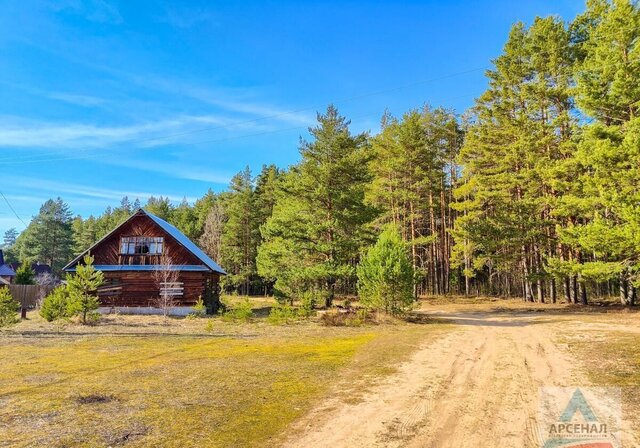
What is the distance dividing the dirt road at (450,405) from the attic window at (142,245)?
2301cm

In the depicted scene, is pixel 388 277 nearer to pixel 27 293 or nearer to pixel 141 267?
pixel 141 267

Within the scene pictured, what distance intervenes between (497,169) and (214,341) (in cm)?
2758

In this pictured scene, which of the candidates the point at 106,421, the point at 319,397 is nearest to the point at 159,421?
the point at 106,421

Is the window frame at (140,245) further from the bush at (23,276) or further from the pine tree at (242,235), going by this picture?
the pine tree at (242,235)

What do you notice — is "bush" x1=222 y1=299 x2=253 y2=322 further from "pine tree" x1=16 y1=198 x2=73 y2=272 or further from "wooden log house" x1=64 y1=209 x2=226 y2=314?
"pine tree" x1=16 y1=198 x2=73 y2=272

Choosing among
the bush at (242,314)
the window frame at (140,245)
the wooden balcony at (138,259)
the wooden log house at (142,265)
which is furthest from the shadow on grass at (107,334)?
the window frame at (140,245)

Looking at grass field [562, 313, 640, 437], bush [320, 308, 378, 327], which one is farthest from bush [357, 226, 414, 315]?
grass field [562, 313, 640, 437]

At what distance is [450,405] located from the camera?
7.37 meters

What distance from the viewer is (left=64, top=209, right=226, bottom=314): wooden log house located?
2934cm

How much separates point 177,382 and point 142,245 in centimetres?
2315

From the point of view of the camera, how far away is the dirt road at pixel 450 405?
5898 mm

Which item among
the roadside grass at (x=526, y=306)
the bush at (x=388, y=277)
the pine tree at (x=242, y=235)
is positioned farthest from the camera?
the pine tree at (x=242, y=235)

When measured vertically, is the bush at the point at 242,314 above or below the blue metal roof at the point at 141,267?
below

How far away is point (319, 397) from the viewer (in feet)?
26.2
